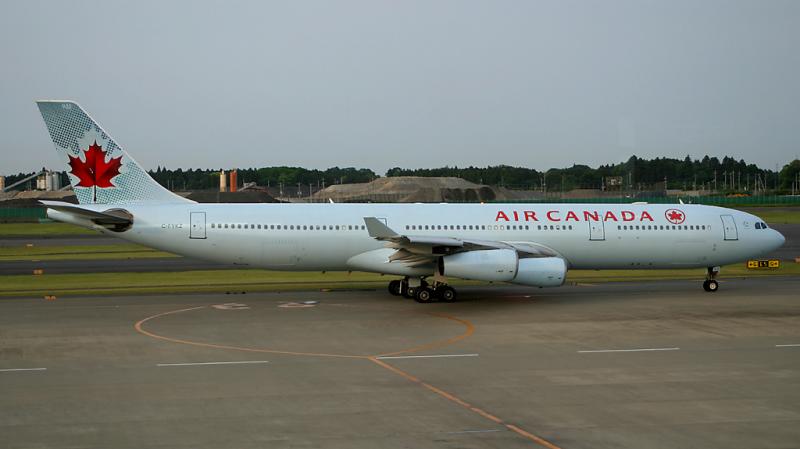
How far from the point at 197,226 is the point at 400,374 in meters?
13.6

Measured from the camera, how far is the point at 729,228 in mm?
29156

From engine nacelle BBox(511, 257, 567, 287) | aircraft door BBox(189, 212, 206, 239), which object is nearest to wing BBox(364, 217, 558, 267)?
engine nacelle BBox(511, 257, 567, 287)

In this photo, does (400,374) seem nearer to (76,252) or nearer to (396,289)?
(396,289)

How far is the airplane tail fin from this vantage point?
26.2 m

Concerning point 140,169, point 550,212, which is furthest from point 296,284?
point 550,212

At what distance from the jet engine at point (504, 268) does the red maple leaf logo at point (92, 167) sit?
11.7m

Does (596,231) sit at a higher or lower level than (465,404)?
higher

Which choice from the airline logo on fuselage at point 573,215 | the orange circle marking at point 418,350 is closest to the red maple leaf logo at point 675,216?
the airline logo on fuselage at point 573,215

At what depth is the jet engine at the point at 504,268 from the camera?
24.4 m

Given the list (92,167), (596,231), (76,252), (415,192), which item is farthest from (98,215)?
(415,192)

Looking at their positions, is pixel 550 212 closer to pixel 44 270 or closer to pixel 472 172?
pixel 44 270

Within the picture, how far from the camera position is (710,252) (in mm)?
28875

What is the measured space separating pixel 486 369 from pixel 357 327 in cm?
601

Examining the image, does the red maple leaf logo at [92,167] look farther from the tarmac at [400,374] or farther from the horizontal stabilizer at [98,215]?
the tarmac at [400,374]
